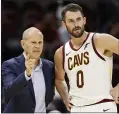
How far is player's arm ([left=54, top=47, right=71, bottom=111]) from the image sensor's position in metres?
1.91

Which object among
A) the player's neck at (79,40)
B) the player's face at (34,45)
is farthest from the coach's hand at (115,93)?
the player's face at (34,45)

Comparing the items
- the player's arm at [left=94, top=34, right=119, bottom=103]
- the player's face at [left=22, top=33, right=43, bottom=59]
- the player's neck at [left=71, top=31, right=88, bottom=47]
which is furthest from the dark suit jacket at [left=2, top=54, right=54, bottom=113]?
the player's arm at [left=94, top=34, right=119, bottom=103]

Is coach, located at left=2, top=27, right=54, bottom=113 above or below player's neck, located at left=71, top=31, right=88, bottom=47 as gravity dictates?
below

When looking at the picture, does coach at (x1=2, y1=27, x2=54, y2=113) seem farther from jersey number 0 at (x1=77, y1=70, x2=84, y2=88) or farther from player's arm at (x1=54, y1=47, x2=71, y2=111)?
jersey number 0 at (x1=77, y1=70, x2=84, y2=88)

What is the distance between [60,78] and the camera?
1.95 m

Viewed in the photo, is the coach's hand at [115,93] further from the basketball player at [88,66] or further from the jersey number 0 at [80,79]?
the jersey number 0 at [80,79]

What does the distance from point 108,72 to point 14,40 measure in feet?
2.63

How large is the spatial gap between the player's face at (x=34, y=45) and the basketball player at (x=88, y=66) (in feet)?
0.55

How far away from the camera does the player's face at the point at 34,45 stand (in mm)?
1819

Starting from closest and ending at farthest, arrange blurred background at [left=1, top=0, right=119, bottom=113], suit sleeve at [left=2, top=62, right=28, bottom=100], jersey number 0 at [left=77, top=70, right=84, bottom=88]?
1. suit sleeve at [left=2, top=62, right=28, bottom=100]
2. jersey number 0 at [left=77, top=70, right=84, bottom=88]
3. blurred background at [left=1, top=0, right=119, bottom=113]

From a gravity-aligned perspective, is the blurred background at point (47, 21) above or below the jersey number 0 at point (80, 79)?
above

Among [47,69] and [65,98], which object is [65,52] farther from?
[65,98]

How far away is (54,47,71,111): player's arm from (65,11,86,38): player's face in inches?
6.8

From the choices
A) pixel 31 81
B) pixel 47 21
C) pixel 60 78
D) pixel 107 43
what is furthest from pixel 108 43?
pixel 47 21
